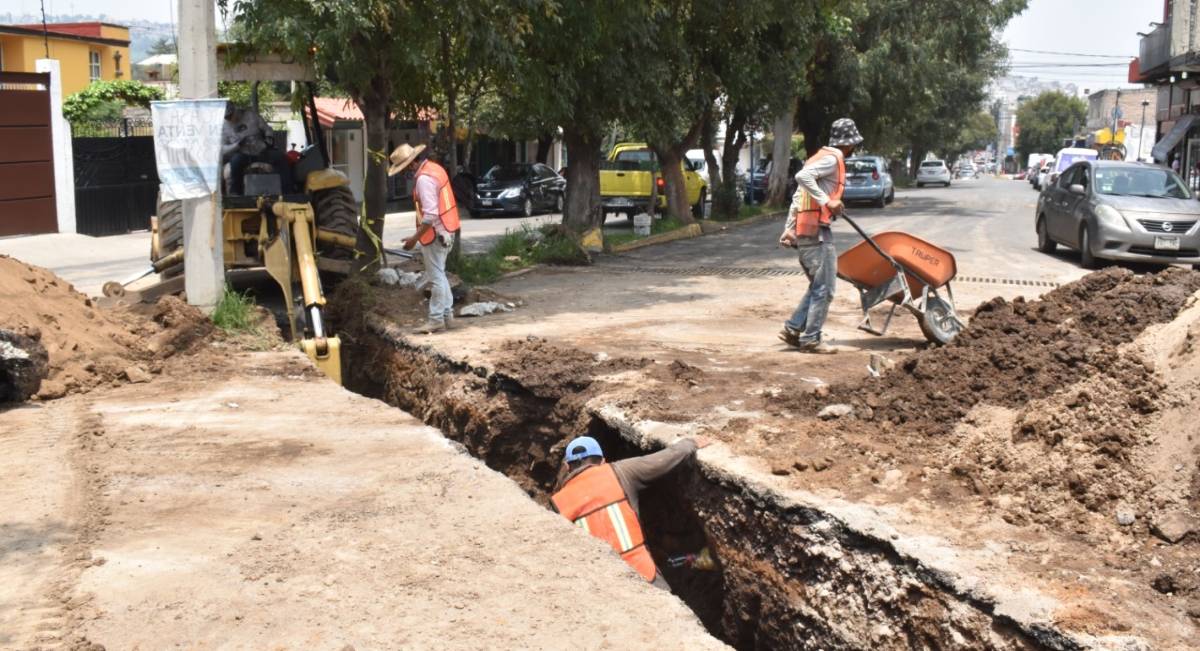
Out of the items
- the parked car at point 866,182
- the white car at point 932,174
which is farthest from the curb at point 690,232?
the white car at point 932,174

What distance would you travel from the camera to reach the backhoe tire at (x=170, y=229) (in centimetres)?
1148

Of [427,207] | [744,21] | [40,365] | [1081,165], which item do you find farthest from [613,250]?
[40,365]

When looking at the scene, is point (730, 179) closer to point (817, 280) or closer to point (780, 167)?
point (780, 167)

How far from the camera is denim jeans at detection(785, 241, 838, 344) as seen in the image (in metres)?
8.96

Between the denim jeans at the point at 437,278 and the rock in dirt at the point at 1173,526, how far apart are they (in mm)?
6416

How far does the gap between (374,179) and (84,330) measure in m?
5.14

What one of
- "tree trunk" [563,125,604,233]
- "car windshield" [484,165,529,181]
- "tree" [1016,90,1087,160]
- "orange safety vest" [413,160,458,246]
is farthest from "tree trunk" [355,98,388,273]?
"tree" [1016,90,1087,160]

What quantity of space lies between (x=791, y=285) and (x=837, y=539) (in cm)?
889

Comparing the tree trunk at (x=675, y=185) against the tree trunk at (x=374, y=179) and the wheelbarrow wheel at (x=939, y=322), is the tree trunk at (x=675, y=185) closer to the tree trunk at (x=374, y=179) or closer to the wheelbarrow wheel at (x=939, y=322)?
the tree trunk at (x=374, y=179)

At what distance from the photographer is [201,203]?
10.1 meters

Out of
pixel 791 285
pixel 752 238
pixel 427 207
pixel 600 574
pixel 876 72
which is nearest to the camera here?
pixel 600 574

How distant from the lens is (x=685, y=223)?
23.0 meters

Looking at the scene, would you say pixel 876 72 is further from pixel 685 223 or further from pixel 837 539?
pixel 837 539

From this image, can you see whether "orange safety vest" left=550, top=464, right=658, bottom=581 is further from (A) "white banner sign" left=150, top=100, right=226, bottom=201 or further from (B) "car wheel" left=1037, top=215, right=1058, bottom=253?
(B) "car wheel" left=1037, top=215, right=1058, bottom=253
